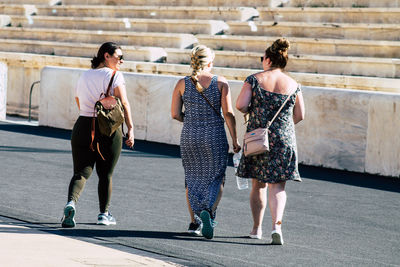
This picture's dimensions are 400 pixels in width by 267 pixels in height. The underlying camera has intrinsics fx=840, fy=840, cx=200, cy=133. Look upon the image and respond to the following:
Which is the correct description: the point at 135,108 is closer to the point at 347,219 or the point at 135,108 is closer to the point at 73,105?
the point at 73,105

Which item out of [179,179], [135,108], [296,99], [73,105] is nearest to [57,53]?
[73,105]

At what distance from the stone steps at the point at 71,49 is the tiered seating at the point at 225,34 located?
0.08 feet

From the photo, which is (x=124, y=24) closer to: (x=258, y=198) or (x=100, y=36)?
(x=100, y=36)

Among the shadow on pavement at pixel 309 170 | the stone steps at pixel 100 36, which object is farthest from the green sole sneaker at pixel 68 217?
the stone steps at pixel 100 36

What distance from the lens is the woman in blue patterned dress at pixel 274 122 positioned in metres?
6.80

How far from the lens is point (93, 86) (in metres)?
7.35

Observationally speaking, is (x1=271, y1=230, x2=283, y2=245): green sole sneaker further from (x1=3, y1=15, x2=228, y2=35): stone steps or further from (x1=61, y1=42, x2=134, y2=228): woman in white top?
(x1=3, y1=15, x2=228, y2=35): stone steps

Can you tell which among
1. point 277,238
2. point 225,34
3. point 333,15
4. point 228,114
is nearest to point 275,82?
point 228,114

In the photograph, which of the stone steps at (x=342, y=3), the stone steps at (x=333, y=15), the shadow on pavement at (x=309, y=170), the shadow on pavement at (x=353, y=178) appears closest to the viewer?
the shadow on pavement at (x=353, y=178)

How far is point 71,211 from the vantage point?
7.09 meters

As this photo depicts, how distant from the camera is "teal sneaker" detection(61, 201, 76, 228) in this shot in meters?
7.09

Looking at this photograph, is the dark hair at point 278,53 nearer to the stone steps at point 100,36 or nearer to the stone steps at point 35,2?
the stone steps at point 100,36

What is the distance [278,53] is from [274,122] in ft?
1.85

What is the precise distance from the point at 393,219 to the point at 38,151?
242 inches
